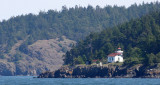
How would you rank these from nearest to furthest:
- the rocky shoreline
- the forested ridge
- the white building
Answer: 1. the rocky shoreline
2. the forested ridge
3. the white building

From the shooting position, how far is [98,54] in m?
148

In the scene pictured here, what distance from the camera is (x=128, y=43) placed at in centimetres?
15750

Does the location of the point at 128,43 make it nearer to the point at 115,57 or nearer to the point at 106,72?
the point at 115,57

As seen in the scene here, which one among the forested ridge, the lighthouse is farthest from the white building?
the forested ridge

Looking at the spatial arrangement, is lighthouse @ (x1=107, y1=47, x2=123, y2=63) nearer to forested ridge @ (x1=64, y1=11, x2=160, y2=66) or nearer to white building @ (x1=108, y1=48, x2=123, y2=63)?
white building @ (x1=108, y1=48, x2=123, y2=63)

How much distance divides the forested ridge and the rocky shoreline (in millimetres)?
3156

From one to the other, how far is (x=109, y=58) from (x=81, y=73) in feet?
36.4

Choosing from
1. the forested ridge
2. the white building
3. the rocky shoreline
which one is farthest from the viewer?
the white building

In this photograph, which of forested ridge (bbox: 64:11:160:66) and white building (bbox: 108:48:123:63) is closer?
forested ridge (bbox: 64:11:160:66)

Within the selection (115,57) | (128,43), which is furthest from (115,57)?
(128,43)

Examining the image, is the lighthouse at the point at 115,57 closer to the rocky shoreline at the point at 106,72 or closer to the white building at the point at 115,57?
the white building at the point at 115,57

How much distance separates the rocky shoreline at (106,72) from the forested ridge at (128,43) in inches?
124

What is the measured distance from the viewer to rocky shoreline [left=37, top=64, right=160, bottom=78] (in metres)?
114

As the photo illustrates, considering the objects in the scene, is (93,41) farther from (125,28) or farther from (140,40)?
(140,40)
